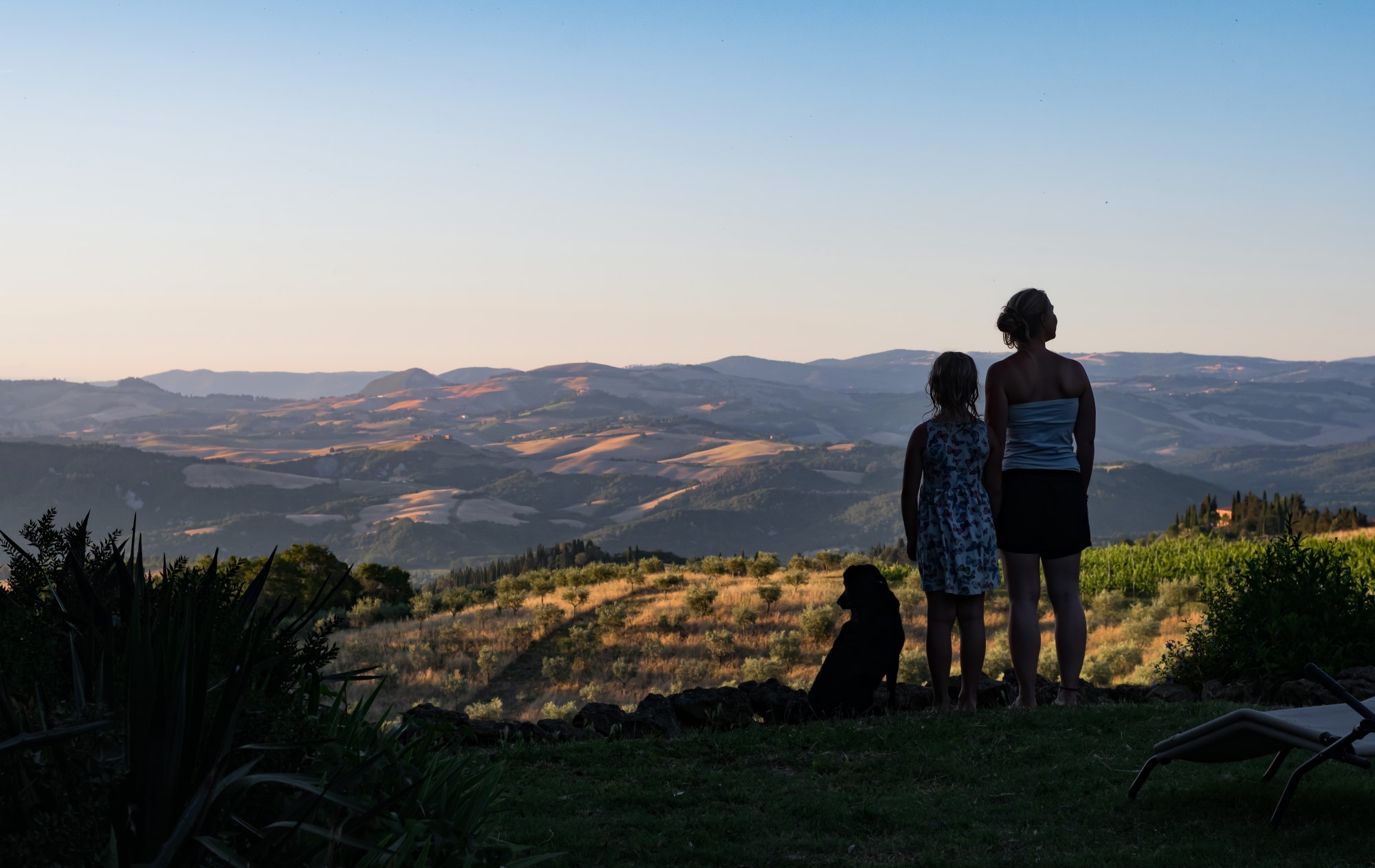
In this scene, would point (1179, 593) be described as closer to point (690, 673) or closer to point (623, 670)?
point (690, 673)

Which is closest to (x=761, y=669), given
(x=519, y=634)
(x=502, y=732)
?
(x=519, y=634)

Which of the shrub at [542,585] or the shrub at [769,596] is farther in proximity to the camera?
the shrub at [542,585]

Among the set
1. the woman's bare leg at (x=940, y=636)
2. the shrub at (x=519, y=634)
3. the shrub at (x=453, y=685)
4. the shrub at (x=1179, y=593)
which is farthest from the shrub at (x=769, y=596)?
the woman's bare leg at (x=940, y=636)

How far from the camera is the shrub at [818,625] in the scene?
621 inches

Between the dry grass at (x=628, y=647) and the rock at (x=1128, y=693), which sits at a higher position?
the rock at (x=1128, y=693)

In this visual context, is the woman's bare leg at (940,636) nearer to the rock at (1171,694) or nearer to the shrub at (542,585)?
the rock at (1171,694)

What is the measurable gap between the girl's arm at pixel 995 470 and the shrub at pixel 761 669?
8.21 m

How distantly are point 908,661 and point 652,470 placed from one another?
16785cm

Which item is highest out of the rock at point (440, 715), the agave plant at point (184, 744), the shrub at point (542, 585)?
the agave plant at point (184, 744)

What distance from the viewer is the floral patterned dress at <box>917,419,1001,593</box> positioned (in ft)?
18.6

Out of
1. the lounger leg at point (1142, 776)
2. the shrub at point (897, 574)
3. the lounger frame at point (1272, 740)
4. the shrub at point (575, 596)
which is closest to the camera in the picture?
the lounger frame at point (1272, 740)

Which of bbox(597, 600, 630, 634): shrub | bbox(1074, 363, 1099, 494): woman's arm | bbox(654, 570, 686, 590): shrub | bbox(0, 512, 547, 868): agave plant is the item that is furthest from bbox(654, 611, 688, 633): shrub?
bbox(0, 512, 547, 868): agave plant

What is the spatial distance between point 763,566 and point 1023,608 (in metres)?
19.3

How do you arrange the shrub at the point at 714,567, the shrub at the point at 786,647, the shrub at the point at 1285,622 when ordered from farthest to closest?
the shrub at the point at 714,567, the shrub at the point at 786,647, the shrub at the point at 1285,622
